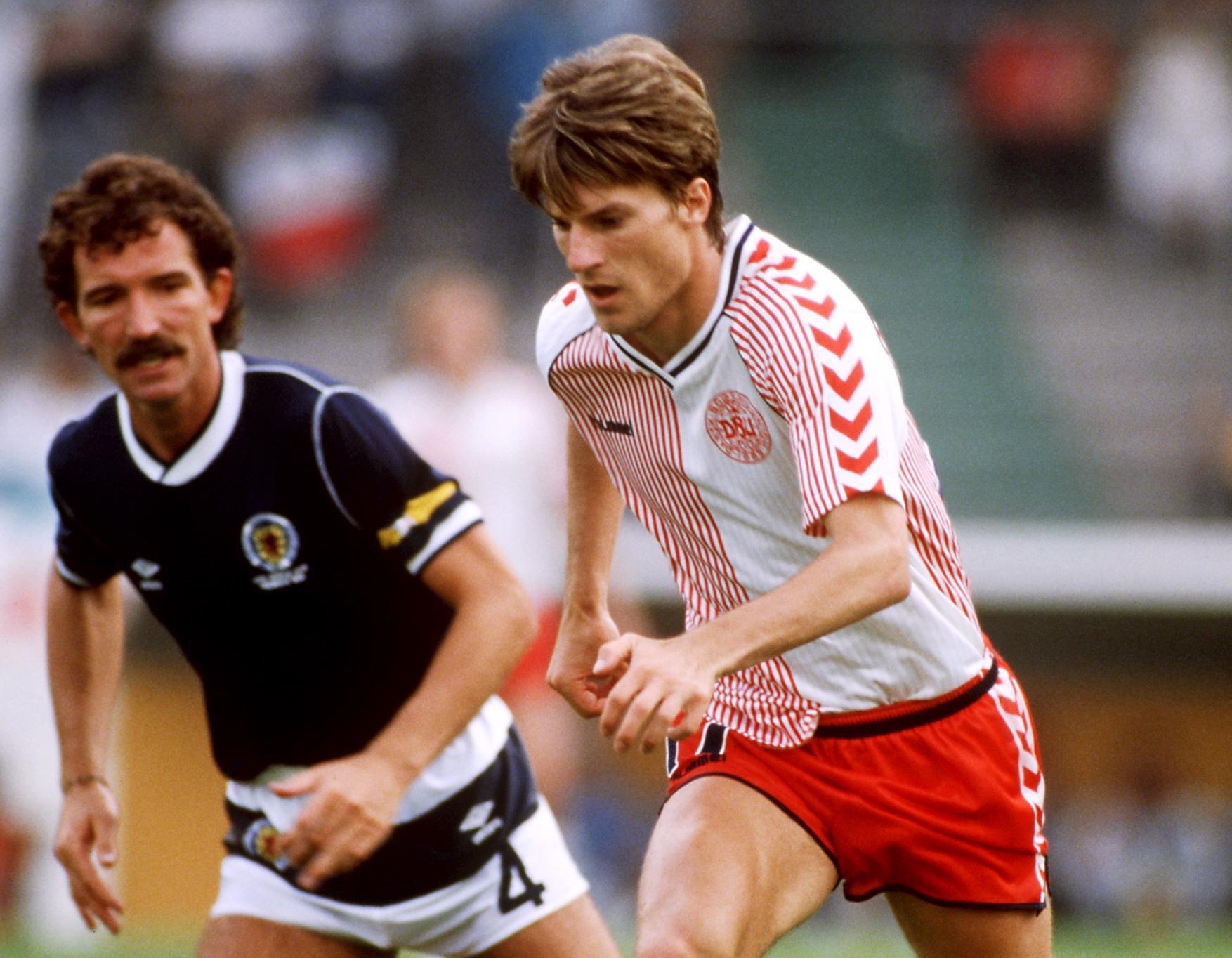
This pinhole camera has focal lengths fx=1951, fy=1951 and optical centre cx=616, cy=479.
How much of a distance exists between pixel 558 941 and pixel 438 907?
266 millimetres

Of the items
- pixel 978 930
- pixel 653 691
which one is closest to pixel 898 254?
pixel 978 930

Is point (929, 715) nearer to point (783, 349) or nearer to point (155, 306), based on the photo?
point (783, 349)

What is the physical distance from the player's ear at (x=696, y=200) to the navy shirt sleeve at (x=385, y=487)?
2.51 feet

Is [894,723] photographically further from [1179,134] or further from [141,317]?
[1179,134]

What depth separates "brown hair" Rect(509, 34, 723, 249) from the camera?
141 inches

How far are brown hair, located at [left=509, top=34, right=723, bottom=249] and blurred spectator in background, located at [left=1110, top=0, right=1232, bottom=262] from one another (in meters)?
11.7

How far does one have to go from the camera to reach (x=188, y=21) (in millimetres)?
14148

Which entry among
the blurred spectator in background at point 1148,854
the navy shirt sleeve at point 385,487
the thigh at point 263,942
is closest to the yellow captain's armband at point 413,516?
the navy shirt sleeve at point 385,487

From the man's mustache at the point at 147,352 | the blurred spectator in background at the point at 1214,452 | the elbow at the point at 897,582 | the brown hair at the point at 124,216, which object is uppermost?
the brown hair at the point at 124,216

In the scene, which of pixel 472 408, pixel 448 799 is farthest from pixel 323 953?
pixel 472 408

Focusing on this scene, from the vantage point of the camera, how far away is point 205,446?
4.11 meters

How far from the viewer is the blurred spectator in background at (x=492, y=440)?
8.24 meters

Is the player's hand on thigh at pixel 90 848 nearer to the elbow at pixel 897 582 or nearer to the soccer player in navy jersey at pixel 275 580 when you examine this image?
the soccer player in navy jersey at pixel 275 580


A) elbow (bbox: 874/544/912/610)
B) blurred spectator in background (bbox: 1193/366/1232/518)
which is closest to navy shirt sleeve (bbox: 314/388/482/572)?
elbow (bbox: 874/544/912/610)
